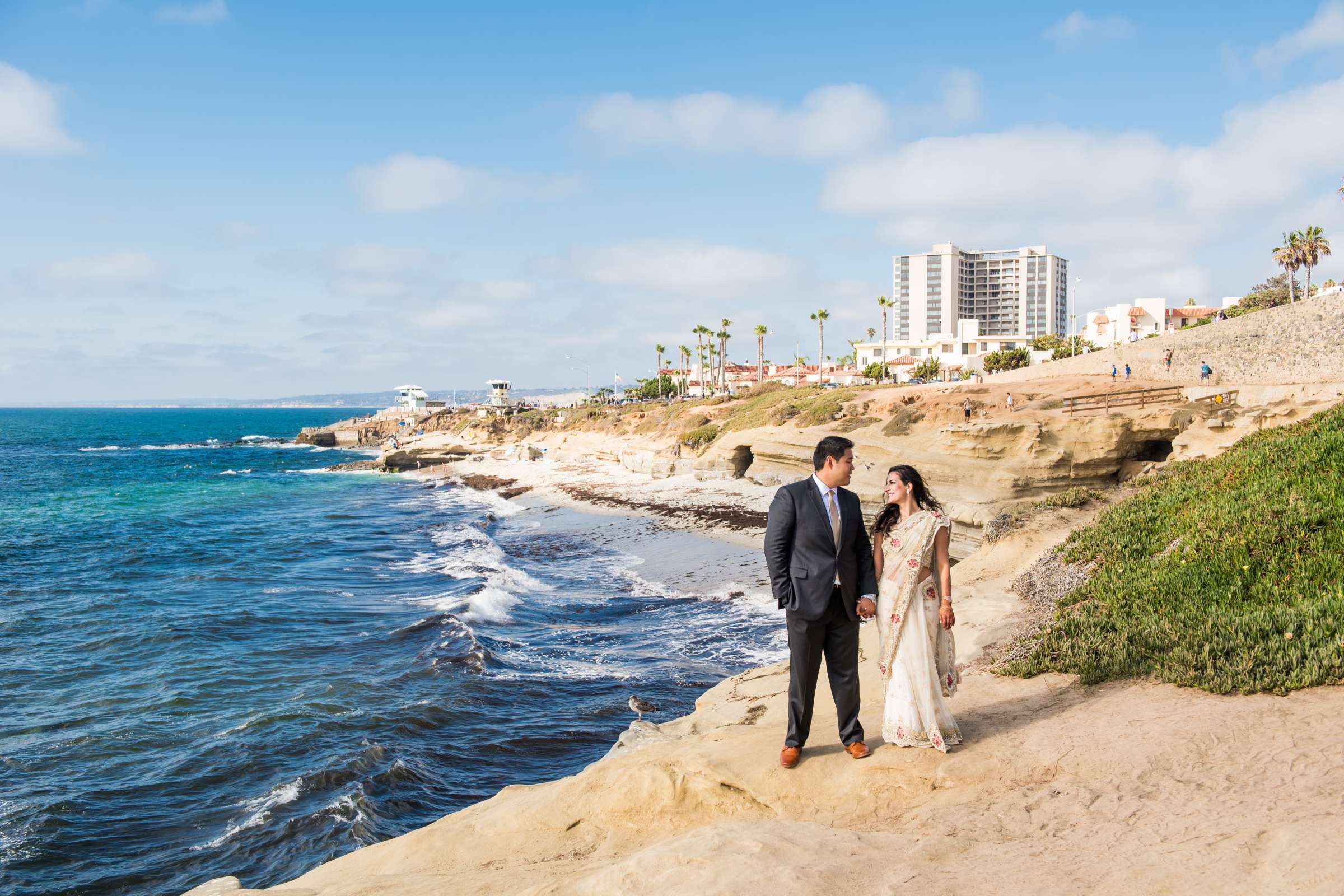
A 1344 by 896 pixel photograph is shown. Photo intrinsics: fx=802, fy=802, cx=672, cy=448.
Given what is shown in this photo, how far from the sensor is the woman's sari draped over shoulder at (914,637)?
5.50 meters

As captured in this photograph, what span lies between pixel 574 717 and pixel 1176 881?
31.3ft

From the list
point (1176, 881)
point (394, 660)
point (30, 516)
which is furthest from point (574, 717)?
point (30, 516)

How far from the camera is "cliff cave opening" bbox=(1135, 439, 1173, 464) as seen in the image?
81.7 ft

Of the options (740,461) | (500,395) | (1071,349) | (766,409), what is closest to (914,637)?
(740,461)

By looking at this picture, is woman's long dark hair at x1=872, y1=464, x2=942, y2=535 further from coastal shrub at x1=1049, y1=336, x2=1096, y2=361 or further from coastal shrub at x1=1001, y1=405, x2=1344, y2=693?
coastal shrub at x1=1049, y1=336, x2=1096, y2=361

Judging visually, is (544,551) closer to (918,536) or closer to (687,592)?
(687,592)

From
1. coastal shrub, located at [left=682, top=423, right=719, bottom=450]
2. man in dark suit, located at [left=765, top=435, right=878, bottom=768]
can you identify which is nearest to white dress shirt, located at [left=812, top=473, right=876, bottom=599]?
man in dark suit, located at [left=765, top=435, right=878, bottom=768]

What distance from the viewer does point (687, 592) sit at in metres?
20.9

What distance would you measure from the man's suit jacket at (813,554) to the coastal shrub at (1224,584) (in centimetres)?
296

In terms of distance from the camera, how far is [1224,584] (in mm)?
8078

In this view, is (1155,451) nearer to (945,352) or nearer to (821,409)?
(821,409)

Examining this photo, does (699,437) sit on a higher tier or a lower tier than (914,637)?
higher

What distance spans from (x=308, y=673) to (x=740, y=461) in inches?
981

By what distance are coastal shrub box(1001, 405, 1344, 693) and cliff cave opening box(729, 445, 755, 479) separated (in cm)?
2523
